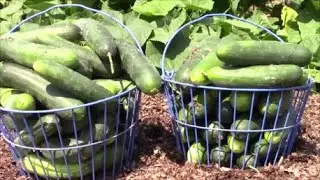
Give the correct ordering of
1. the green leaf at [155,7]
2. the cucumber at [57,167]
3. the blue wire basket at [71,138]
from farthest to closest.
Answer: the green leaf at [155,7], the cucumber at [57,167], the blue wire basket at [71,138]

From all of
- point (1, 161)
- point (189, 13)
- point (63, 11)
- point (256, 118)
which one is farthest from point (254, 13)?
point (1, 161)

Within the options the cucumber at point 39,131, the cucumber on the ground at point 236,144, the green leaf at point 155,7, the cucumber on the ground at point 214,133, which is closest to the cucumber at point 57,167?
the cucumber at point 39,131

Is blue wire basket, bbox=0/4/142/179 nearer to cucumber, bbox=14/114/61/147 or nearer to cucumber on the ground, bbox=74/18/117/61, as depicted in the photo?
cucumber, bbox=14/114/61/147

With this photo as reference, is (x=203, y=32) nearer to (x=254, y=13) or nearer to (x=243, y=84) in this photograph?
(x=254, y=13)

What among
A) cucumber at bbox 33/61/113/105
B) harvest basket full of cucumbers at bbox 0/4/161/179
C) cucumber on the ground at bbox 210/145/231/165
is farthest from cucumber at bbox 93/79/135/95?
cucumber on the ground at bbox 210/145/231/165

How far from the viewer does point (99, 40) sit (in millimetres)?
2916

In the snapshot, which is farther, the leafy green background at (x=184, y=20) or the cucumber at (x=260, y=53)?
the leafy green background at (x=184, y=20)

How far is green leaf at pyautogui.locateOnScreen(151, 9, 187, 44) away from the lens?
435cm

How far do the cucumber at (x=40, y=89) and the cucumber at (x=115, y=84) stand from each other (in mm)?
214

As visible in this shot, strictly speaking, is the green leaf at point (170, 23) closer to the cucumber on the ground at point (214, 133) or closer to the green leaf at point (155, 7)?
the green leaf at point (155, 7)

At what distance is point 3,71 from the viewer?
2818 mm

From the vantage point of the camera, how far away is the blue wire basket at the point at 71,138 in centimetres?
271

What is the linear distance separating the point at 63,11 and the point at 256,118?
2478mm

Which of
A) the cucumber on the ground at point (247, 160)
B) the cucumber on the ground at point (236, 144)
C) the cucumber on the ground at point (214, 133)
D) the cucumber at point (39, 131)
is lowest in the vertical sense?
the cucumber on the ground at point (247, 160)
